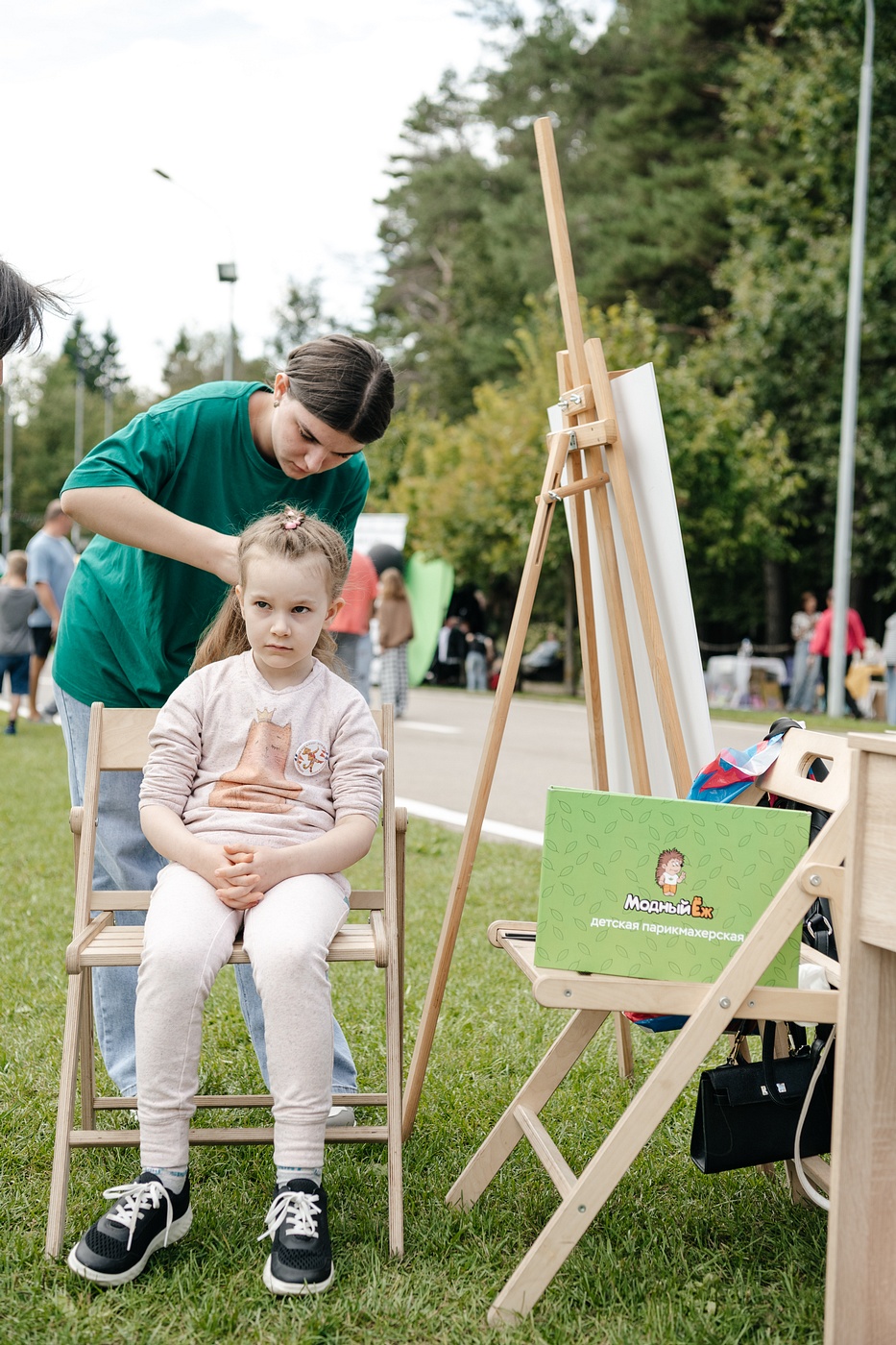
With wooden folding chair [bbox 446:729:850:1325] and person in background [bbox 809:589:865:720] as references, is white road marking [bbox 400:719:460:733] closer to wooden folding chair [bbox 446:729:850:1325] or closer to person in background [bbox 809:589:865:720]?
person in background [bbox 809:589:865:720]

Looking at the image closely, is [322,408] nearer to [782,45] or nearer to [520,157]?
[782,45]

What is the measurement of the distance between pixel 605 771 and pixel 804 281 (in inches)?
742

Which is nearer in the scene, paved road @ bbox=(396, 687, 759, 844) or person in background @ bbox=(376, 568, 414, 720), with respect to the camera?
paved road @ bbox=(396, 687, 759, 844)

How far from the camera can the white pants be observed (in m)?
2.42

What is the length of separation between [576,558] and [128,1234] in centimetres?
179

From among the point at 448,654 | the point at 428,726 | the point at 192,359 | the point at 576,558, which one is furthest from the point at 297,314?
the point at 576,558

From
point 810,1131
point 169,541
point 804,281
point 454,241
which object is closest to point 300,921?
point 169,541

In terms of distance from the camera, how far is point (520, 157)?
32531mm

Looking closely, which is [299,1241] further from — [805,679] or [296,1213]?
[805,679]

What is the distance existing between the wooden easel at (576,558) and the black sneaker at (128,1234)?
0.73 m

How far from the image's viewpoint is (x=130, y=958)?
2.46 m

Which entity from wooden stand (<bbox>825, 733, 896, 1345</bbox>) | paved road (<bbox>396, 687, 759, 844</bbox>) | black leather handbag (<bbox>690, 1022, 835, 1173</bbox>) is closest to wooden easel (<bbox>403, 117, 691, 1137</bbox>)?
black leather handbag (<bbox>690, 1022, 835, 1173</bbox>)

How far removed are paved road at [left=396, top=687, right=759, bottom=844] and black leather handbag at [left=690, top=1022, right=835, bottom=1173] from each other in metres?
2.41

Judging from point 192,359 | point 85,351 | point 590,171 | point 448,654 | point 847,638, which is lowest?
point 448,654
